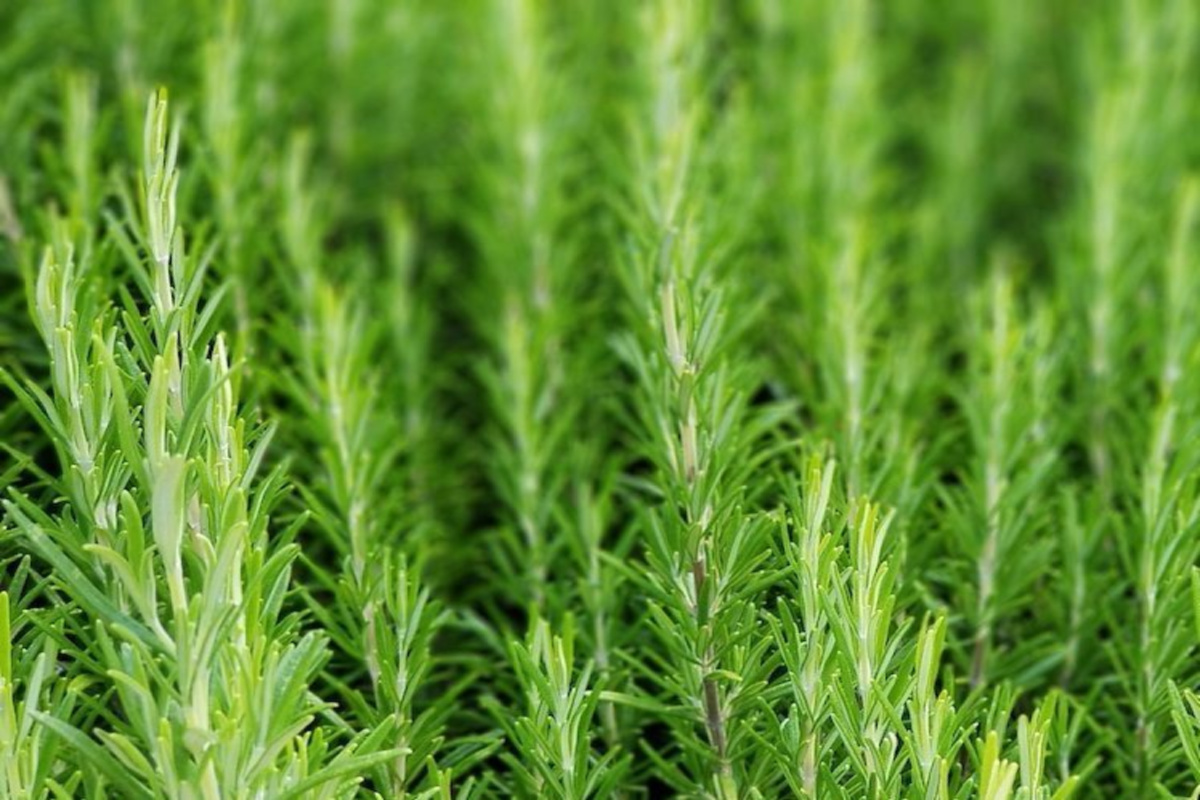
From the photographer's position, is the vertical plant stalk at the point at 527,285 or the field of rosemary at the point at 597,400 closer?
the field of rosemary at the point at 597,400

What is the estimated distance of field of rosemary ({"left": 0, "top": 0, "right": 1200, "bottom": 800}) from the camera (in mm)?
434

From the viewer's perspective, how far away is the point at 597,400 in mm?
680

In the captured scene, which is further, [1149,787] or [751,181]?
[751,181]

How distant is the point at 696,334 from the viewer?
0.52 meters

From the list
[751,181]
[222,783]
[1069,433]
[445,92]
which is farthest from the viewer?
[445,92]

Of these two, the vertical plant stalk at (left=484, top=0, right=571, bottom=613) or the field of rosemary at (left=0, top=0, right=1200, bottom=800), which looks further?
the vertical plant stalk at (left=484, top=0, right=571, bottom=613)

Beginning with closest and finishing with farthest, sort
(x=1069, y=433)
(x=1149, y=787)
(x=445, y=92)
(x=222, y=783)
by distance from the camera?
(x=222, y=783) → (x=1149, y=787) → (x=1069, y=433) → (x=445, y=92)

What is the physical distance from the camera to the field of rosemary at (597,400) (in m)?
0.43

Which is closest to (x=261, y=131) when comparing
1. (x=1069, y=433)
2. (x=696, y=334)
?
(x=696, y=334)

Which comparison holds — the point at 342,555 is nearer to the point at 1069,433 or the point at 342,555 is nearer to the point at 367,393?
the point at 367,393

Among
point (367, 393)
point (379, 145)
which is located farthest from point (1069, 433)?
point (379, 145)

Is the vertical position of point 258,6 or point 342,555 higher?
point 258,6

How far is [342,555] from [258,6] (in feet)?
1.19

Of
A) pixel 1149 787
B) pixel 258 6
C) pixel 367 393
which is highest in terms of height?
pixel 258 6
